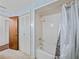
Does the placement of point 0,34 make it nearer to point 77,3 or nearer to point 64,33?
point 64,33

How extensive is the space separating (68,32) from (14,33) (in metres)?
4.18

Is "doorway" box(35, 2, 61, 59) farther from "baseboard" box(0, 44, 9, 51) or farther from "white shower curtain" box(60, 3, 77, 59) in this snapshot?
"baseboard" box(0, 44, 9, 51)

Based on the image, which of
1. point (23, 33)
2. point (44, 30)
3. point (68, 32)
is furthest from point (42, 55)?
point (23, 33)

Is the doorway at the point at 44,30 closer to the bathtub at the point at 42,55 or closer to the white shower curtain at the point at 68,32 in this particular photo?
the bathtub at the point at 42,55

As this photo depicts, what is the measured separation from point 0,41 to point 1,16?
4.18ft

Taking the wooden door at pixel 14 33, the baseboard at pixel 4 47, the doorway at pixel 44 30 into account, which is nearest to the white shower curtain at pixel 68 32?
the doorway at pixel 44 30

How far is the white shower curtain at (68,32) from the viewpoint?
5.90 feet

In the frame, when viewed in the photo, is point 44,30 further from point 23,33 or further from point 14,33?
point 14,33

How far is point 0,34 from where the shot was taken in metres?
5.16

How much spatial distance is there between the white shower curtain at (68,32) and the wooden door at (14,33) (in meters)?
3.76

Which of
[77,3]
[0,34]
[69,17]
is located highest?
[77,3]

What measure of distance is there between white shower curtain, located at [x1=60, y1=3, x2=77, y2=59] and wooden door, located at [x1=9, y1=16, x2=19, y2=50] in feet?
12.3

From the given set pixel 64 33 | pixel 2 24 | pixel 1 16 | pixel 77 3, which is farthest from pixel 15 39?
pixel 77 3

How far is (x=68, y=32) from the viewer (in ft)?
6.29
